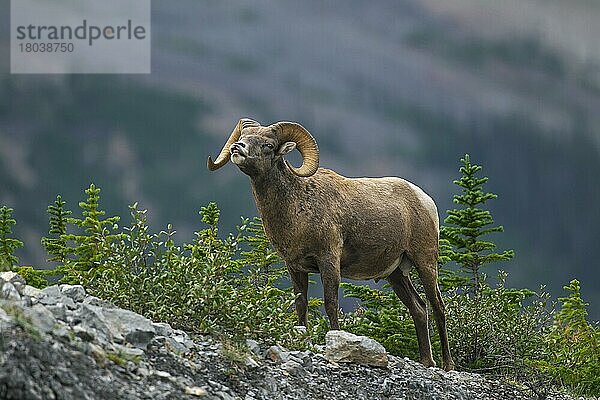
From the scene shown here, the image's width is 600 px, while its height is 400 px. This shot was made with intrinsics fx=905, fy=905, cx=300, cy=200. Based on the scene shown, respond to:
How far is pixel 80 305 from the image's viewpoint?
6.43 m

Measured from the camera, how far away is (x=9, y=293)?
19.7 ft

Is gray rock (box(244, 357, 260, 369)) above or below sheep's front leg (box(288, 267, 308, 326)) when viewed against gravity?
below

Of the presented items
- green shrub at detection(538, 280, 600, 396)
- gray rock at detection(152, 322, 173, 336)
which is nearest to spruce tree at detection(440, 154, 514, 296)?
green shrub at detection(538, 280, 600, 396)

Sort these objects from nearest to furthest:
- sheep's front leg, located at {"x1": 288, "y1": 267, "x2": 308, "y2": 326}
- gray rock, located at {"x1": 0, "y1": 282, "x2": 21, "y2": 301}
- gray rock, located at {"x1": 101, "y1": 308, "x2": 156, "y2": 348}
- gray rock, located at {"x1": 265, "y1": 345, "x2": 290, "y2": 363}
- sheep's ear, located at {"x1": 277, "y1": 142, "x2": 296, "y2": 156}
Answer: gray rock, located at {"x1": 0, "y1": 282, "x2": 21, "y2": 301}, gray rock, located at {"x1": 101, "y1": 308, "x2": 156, "y2": 348}, gray rock, located at {"x1": 265, "y1": 345, "x2": 290, "y2": 363}, sheep's ear, located at {"x1": 277, "y1": 142, "x2": 296, "y2": 156}, sheep's front leg, located at {"x1": 288, "y1": 267, "x2": 308, "y2": 326}

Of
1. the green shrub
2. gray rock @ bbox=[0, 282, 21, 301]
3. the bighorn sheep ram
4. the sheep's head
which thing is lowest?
the green shrub

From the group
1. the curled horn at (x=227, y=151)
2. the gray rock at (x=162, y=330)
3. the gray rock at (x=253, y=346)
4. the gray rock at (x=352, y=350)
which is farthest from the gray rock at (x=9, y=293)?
the curled horn at (x=227, y=151)

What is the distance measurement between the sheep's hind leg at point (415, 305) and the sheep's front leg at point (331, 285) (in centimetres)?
169

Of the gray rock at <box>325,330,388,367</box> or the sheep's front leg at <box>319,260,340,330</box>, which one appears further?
the sheep's front leg at <box>319,260,340,330</box>

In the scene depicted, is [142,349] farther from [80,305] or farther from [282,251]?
[282,251]

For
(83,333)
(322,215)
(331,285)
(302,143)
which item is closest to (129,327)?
(83,333)

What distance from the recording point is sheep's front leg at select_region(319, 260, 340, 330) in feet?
30.5

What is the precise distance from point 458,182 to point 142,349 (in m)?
10.7

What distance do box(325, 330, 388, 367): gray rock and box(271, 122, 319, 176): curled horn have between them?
6.37 feet

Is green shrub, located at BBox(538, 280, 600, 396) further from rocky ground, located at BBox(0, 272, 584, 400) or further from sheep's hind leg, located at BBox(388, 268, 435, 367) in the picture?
rocky ground, located at BBox(0, 272, 584, 400)
